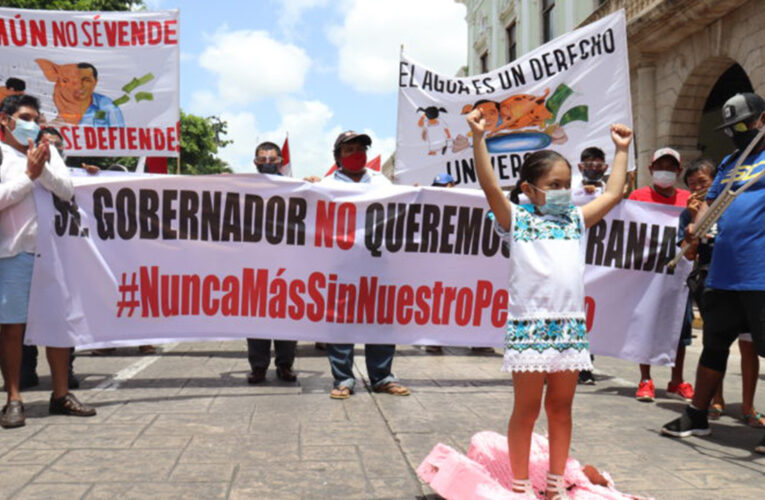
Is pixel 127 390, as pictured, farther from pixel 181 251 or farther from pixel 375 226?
pixel 375 226

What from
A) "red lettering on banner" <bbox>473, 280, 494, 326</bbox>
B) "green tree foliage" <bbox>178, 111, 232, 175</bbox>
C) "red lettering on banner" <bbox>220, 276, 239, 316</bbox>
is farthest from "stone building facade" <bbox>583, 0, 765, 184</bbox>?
"green tree foliage" <bbox>178, 111, 232, 175</bbox>

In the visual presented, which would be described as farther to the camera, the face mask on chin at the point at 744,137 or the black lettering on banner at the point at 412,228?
the black lettering on banner at the point at 412,228

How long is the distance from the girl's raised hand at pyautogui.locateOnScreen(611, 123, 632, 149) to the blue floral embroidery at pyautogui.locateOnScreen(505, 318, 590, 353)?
0.86 meters

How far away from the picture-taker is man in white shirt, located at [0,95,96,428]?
4.06 metres

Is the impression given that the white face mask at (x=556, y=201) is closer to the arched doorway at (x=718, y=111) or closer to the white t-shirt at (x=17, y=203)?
the white t-shirt at (x=17, y=203)

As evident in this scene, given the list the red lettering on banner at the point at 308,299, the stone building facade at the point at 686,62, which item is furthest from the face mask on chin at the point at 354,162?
the stone building facade at the point at 686,62

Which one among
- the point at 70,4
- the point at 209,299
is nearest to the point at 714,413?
the point at 209,299

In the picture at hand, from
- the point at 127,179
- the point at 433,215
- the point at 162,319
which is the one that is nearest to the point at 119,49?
the point at 127,179

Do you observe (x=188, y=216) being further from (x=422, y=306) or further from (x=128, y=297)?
(x=422, y=306)

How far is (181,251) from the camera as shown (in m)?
5.22

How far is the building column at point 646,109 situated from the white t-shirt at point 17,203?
527 inches

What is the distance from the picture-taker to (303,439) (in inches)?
150

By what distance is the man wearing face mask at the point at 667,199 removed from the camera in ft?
17.2

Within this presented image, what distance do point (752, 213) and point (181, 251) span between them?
3845mm
